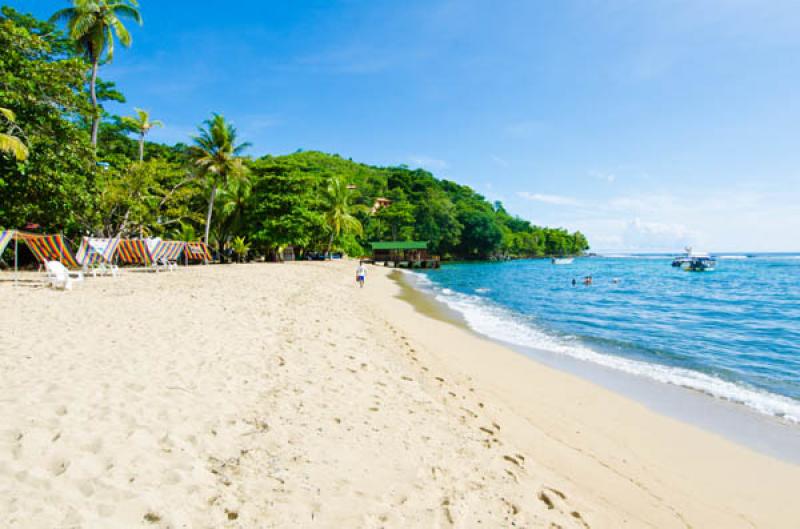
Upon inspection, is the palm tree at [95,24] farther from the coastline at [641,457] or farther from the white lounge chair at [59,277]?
the coastline at [641,457]

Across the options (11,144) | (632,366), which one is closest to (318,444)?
(632,366)

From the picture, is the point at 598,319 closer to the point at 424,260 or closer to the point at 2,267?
the point at 2,267

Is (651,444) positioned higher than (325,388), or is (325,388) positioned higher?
(325,388)

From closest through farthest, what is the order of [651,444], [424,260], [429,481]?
[429,481] < [651,444] < [424,260]

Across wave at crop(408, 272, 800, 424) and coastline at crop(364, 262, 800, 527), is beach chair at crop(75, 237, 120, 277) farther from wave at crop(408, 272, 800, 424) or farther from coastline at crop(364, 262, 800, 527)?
coastline at crop(364, 262, 800, 527)

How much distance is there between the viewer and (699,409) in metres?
6.54

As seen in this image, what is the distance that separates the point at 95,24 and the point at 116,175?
876 cm

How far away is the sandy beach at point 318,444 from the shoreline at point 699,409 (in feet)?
1.43

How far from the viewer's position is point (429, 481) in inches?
128

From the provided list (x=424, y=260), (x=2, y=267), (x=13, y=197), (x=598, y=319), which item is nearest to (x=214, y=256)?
(x=2, y=267)

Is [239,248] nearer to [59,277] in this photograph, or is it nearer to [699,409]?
[59,277]

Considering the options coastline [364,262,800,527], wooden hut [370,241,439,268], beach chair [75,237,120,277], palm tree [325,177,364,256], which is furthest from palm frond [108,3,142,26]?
wooden hut [370,241,439,268]

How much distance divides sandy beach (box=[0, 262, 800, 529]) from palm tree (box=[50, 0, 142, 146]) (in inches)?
908

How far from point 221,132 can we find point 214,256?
530 inches
